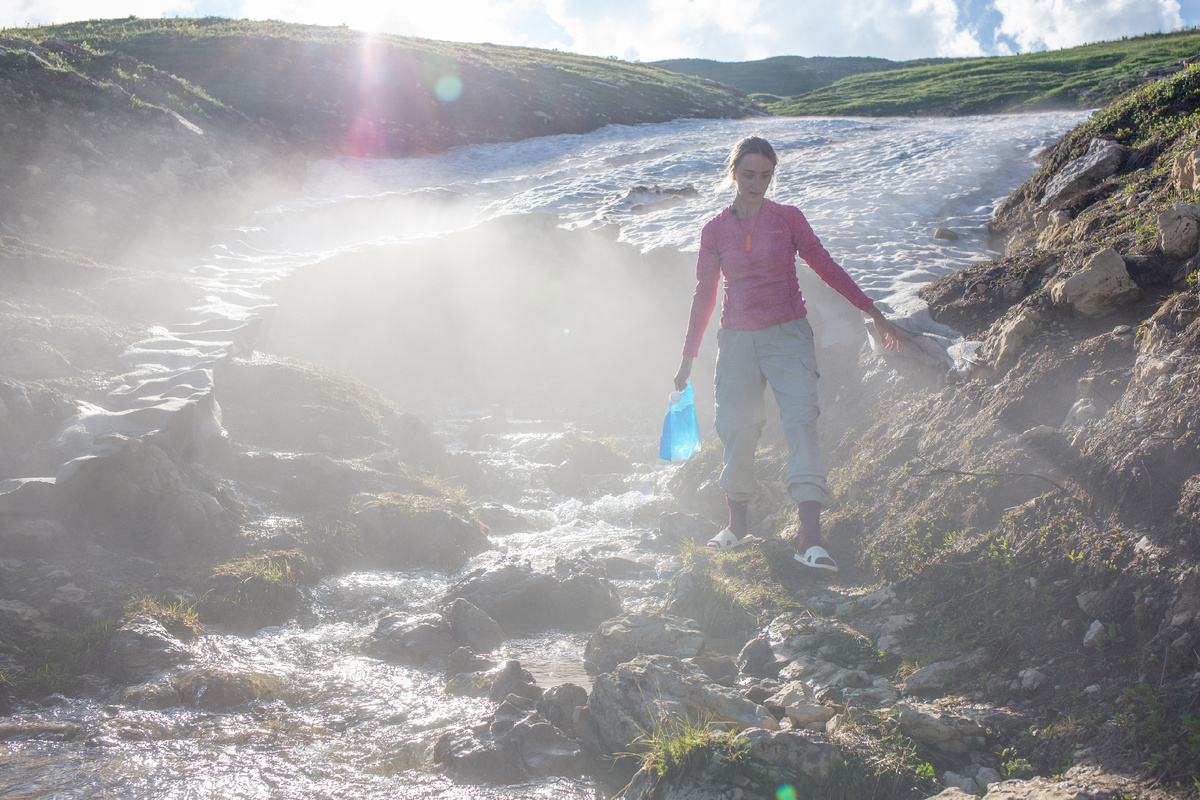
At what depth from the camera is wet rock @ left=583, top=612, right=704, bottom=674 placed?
13.8 feet

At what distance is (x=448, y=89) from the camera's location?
23594mm

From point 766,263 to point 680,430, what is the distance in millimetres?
1415

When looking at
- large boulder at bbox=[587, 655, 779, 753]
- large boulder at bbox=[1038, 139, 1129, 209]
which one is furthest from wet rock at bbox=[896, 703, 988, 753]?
large boulder at bbox=[1038, 139, 1129, 209]

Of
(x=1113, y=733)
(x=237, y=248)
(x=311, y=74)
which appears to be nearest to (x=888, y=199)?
(x=1113, y=733)

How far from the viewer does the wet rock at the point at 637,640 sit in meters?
4.20

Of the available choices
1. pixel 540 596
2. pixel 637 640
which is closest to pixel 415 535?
pixel 540 596

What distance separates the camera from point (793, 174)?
44.1ft

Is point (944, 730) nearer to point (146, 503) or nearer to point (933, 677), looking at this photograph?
point (933, 677)

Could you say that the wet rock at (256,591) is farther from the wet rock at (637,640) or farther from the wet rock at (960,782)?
the wet rock at (960,782)

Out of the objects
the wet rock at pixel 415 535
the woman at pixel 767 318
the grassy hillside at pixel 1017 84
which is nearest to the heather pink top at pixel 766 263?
the woman at pixel 767 318

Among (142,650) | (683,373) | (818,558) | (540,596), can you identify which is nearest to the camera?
(142,650)

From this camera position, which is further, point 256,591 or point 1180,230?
point 256,591

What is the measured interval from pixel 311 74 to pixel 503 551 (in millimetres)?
20649

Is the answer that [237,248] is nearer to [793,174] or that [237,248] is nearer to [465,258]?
[465,258]
